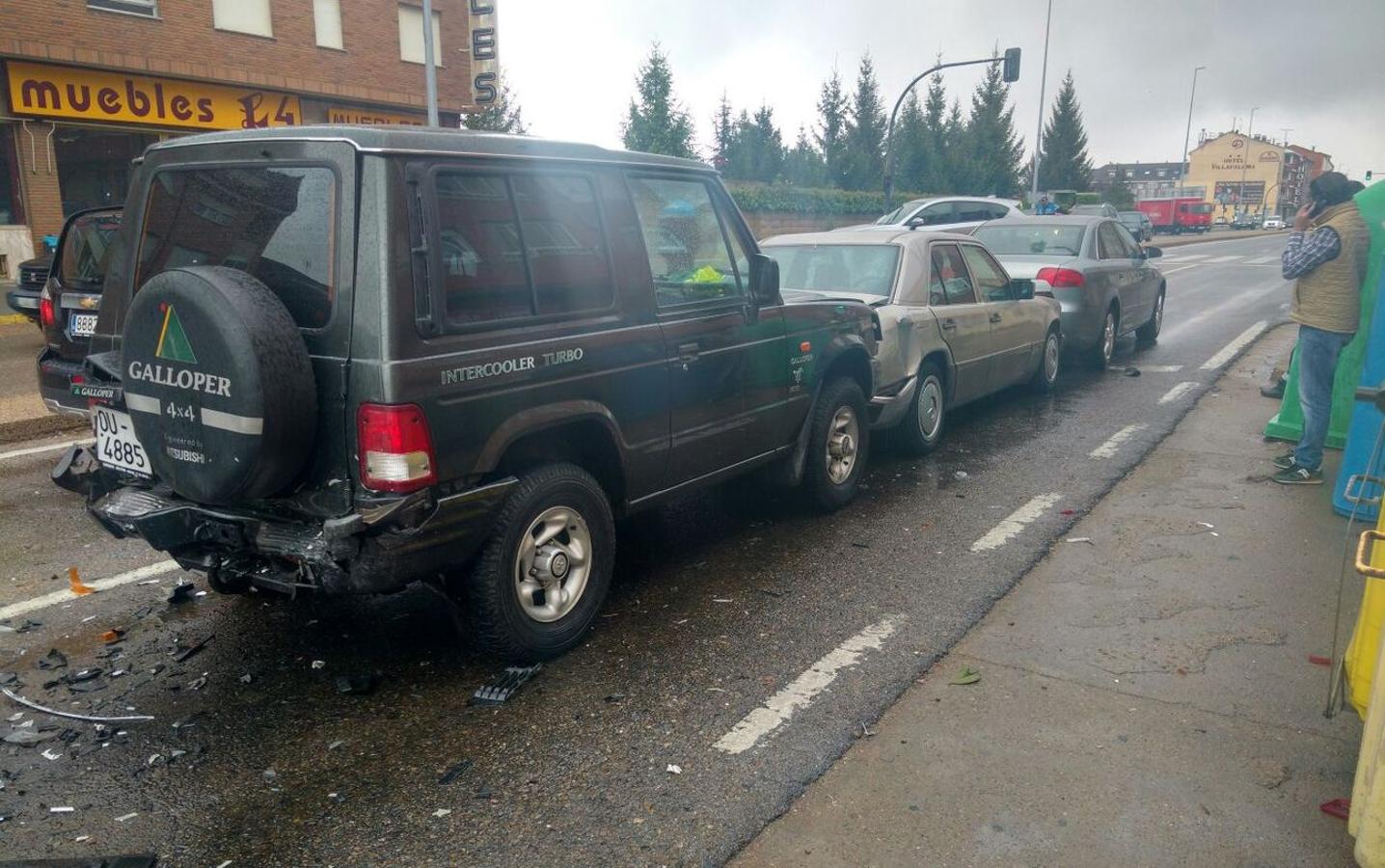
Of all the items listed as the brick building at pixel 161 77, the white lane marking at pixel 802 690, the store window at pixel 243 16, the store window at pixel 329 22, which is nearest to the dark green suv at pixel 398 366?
the white lane marking at pixel 802 690

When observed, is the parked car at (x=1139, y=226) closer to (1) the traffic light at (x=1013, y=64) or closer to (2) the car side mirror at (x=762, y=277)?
(1) the traffic light at (x=1013, y=64)

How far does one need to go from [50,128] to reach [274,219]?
20.2 m

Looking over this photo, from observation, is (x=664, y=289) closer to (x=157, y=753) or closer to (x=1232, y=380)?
(x=157, y=753)

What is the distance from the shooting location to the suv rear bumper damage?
358cm

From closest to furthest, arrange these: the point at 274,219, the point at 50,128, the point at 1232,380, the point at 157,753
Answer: the point at 157,753 < the point at 274,219 < the point at 1232,380 < the point at 50,128

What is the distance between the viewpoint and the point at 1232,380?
419 inches

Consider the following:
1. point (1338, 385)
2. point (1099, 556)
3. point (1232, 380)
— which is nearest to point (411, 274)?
point (1099, 556)

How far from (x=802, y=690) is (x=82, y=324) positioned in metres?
6.43

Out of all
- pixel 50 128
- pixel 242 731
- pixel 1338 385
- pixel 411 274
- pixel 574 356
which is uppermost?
pixel 50 128

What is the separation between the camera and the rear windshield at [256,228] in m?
3.61

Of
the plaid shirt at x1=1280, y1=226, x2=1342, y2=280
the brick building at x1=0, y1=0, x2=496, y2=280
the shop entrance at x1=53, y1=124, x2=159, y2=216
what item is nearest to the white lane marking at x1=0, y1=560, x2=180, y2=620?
the plaid shirt at x1=1280, y1=226, x2=1342, y2=280

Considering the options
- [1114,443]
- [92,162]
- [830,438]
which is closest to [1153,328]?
[1114,443]

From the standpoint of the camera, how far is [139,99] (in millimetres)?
21391

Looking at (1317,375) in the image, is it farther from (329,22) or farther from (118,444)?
(329,22)
